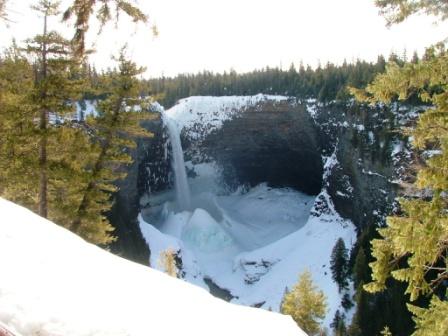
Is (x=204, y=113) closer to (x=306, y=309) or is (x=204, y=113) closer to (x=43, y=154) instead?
(x=306, y=309)

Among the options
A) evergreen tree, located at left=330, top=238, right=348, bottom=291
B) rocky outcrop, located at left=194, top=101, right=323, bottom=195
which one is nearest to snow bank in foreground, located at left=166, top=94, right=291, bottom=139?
rocky outcrop, located at left=194, top=101, right=323, bottom=195

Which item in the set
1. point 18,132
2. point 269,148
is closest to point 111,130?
point 18,132

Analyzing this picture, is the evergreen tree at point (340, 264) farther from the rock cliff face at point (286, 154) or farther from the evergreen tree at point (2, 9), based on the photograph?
the evergreen tree at point (2, 9)

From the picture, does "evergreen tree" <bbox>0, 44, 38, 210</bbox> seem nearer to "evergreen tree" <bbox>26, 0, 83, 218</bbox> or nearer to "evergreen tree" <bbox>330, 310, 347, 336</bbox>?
"evergreen tree" <bbox>26, 0, 83, 218</bbox>

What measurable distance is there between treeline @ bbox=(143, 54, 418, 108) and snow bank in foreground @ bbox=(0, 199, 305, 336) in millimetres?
44314

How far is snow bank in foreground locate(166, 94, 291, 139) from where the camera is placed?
64.2 meters

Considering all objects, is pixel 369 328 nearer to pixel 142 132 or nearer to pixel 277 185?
pixel 142 132

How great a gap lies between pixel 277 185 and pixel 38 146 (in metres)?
56.2

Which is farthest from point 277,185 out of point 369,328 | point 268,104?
point 369,328

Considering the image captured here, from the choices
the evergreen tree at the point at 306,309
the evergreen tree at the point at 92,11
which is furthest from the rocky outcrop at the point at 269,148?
the evergreen tree at the point at 92,11

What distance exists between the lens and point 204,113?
65.4 metres

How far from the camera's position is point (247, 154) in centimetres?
6706

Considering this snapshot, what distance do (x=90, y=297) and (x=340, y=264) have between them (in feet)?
130

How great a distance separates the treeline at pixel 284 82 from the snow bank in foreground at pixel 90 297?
145 feet
